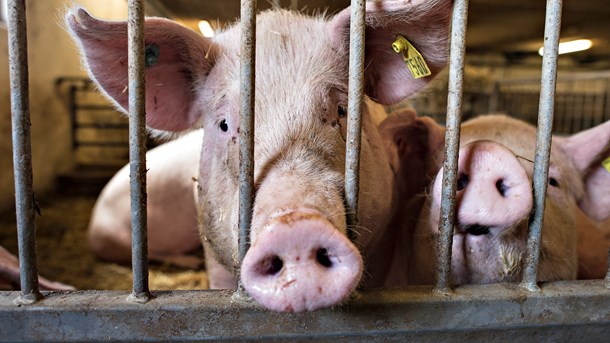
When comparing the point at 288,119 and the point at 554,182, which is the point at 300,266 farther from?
the point at 554,182

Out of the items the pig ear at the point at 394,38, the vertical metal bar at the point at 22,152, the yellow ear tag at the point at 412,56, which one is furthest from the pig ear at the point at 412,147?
the vertical metal bar at the point at 22,152

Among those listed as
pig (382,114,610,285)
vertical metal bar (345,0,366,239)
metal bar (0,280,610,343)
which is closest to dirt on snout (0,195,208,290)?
pig (382,114,610,285)

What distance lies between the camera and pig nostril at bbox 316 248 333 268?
1325 millimetres

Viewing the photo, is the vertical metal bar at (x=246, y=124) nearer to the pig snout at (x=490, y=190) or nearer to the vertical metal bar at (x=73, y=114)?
the pig snout at (x=490, y=190)

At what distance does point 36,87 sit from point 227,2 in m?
4.42

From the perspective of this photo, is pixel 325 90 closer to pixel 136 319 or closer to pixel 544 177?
pixel 544 177

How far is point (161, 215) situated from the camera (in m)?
5.52

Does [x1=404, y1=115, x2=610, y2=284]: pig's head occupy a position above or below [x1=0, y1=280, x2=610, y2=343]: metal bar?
above

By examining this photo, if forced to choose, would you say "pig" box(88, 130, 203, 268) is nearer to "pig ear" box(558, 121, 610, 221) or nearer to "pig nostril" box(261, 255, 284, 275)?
"pig ear" box(558, 121, 610, 221)

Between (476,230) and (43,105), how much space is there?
8886 millimetres

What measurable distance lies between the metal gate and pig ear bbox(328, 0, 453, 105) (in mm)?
243

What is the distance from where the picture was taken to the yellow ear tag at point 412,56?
2004mm

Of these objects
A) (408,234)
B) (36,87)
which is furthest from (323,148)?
(36,87)

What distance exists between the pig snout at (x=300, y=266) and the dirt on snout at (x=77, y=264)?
3492 millimetres
